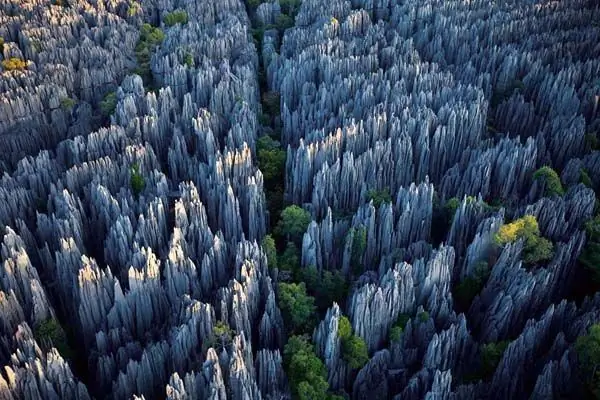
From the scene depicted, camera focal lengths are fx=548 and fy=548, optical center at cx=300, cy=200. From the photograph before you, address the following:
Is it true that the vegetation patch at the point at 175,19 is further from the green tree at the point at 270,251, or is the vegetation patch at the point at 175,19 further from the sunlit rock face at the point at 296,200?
the green tree at the point at 270,251

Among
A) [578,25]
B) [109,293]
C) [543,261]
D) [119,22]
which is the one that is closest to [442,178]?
A: [543,261]

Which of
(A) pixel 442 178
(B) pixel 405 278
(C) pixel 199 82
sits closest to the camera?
(B) pixel 405 278

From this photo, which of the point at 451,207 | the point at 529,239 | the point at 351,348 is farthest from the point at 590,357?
the point at 451,207

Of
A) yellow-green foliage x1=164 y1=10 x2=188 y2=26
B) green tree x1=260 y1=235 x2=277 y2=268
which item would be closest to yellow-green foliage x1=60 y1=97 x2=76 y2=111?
yellow-green foliage x1=164 y1=10 x2=188 y2=26

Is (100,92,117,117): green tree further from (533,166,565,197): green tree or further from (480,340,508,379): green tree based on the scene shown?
(480,340,508,379): green tree

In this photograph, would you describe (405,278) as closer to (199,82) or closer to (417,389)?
(417,389)
